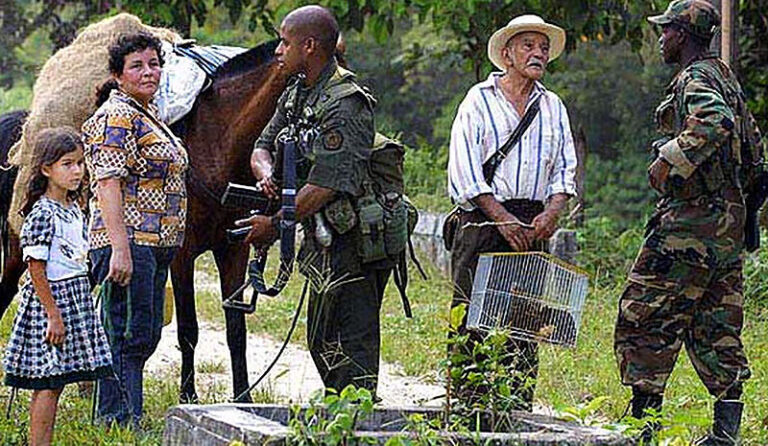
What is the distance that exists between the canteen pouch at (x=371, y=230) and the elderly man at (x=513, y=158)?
46cm

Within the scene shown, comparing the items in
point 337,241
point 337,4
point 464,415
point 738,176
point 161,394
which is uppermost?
point 337,4

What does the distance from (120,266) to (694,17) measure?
2.62 metres

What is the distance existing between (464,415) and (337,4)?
27.8 feet

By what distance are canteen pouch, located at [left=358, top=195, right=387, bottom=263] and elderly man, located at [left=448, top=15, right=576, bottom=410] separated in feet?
1.52

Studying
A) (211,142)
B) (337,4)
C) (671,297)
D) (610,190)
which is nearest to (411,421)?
(671,297)

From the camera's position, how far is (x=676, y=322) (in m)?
6.16

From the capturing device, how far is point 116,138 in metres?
6.12

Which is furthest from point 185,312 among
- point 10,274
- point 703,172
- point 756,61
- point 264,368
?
point 756,61

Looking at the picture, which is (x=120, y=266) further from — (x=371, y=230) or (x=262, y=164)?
(x=371, y=230)

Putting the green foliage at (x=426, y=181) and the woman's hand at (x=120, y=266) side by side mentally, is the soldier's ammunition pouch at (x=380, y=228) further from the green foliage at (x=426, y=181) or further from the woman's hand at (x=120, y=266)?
the green foliage at (x=426, y=181)

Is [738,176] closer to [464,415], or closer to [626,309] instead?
[626,309]

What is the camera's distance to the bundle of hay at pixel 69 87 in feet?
24.1

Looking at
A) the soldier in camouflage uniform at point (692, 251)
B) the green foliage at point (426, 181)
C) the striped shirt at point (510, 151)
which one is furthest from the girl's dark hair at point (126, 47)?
the green foliage at point (426, 181)

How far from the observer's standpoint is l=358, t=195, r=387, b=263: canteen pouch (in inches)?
233
